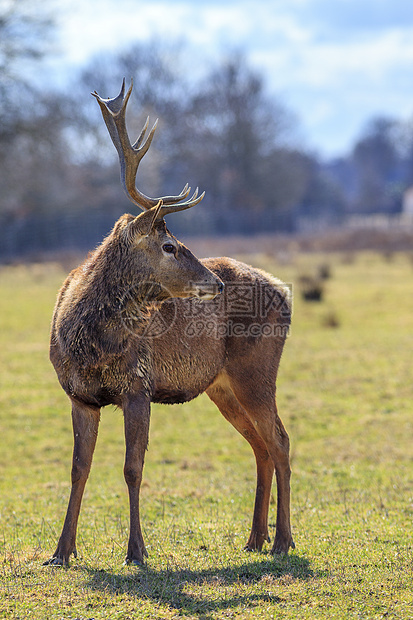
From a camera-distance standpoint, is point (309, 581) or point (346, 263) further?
point (346, 263)

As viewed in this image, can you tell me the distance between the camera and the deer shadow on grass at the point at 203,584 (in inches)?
177

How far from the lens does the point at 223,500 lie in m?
7.59

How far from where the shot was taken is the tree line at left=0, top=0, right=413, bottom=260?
3200 cm

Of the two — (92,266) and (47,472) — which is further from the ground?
(92,266)

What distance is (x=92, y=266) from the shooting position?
5906 millimetres

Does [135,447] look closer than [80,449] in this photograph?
Yes

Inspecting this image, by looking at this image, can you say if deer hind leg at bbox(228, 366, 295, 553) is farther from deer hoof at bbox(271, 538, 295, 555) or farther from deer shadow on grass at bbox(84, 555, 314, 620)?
deer shadow on grass at bbox(84, 555, 314, 620)

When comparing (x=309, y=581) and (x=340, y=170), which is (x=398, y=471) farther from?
(x=340, y=170)

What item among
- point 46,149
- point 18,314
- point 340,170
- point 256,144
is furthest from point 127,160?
point 340,170

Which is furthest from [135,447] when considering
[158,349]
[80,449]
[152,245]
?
[152,245]

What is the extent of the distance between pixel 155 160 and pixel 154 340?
3684cm

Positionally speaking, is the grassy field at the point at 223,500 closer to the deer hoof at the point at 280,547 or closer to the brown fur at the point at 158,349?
the deer hoof at the point at 280,547

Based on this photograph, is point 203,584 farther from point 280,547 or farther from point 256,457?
point 256,457

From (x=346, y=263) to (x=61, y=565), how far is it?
25726mm
